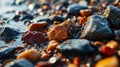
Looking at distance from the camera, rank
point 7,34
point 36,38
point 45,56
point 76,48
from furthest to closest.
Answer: point 7,34 < point 36,38 < point 45,56 < point 76,48

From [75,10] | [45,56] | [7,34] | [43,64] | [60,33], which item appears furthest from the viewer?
[75,10]

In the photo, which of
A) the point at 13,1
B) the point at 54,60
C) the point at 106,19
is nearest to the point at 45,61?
the point at 54,60

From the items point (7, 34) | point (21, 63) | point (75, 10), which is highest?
point (75, 10)

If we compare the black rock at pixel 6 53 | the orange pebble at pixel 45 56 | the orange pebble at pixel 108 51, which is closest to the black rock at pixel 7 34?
the black rock at pixel 6 53

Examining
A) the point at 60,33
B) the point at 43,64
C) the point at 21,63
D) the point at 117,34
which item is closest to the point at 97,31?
the point at 117,34

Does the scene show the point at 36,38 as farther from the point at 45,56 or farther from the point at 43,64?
the point at 43,64

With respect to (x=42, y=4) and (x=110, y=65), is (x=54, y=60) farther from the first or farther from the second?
(x=42, y=4)

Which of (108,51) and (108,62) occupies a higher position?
(108,51)

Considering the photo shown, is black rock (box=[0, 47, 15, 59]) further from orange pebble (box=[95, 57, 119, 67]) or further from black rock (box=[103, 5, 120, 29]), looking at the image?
black rock (box=[103, 5, 120, 29])
